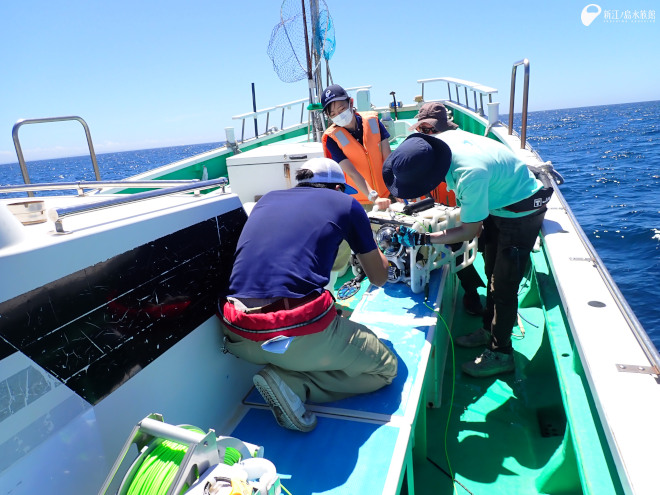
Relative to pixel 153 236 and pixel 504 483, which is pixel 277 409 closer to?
pixel 153 236

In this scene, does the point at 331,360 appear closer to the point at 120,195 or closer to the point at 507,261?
the point at 120,195

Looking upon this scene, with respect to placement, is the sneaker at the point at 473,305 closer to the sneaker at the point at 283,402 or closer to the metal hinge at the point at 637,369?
the metal hinge at the point at 637,369

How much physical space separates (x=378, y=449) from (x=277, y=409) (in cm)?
50

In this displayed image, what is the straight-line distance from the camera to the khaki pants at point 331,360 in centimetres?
203

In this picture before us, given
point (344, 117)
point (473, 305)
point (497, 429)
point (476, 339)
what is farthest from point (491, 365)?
point (344, 117)

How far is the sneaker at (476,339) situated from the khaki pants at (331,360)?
1402mm

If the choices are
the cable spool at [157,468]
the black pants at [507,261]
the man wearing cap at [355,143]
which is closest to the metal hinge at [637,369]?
the black pants at [507,261]

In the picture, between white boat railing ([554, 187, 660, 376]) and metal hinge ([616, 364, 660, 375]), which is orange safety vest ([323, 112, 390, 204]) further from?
metal hinge ([616, 364, 660, 375])

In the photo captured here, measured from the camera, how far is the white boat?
128cm

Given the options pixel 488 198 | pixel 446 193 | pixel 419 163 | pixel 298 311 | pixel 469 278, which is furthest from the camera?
pixel 446 193

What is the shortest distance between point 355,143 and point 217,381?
2719mm

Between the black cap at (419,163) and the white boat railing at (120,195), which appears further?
the black cap at (419,163)

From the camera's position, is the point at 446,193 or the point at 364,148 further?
the point at 446,193

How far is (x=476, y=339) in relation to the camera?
3.54m
